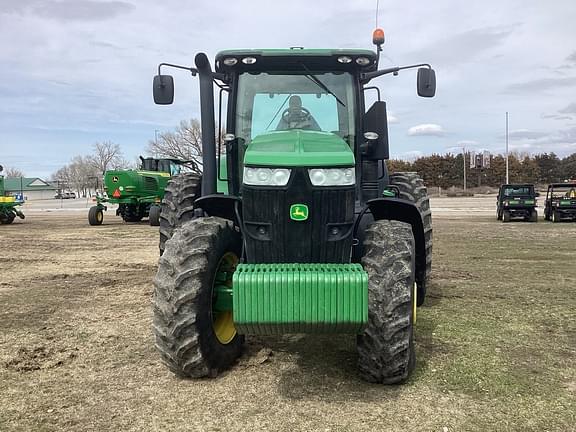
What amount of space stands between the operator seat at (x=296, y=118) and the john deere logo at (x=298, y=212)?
128 cm

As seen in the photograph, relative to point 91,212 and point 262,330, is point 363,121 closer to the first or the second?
point 262,330

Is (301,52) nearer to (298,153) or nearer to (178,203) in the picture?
(298,153)

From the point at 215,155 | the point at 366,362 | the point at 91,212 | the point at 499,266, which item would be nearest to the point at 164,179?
the point at 91,212

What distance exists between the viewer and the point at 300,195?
3.83 m

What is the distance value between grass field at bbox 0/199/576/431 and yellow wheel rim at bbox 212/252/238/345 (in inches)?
11.2

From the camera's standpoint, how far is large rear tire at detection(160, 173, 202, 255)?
652 centimetres

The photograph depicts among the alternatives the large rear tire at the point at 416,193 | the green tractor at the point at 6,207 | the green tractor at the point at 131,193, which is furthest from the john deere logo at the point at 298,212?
the green tractor at the point at 6,207

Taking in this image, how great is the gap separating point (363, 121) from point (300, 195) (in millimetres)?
1531

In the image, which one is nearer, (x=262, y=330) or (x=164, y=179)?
(x=262, y=330)

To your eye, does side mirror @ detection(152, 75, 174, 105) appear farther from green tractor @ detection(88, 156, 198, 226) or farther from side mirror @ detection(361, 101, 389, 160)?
green tractor @ detection(88, 156, 198, 226)

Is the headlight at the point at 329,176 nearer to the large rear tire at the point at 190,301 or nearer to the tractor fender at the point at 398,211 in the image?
the tractor fender at the point at 398,211

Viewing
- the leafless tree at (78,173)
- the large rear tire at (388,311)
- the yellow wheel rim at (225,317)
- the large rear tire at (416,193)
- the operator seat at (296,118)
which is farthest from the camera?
the leafless tree at (78,173)

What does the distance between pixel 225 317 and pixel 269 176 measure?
4.50 ft

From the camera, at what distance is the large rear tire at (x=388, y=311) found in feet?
12.1
